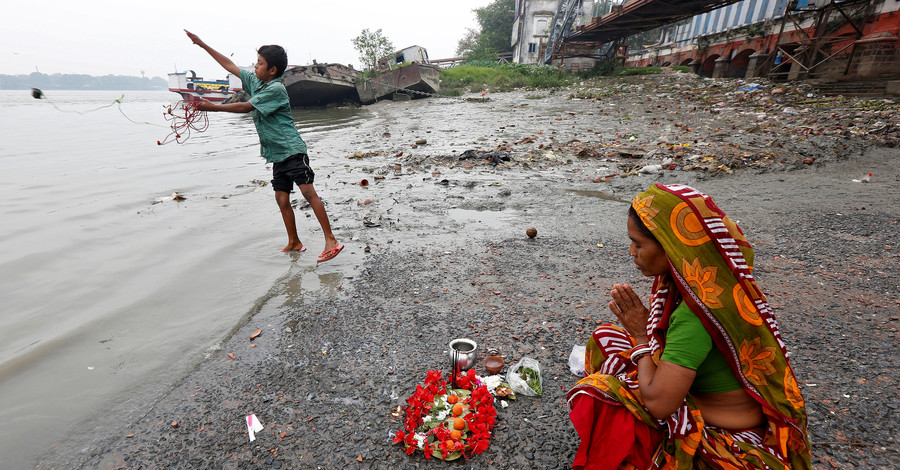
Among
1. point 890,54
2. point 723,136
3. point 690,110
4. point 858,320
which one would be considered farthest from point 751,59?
point 858,320

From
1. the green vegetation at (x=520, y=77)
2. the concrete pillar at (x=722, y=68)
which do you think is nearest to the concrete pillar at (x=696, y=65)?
the green vegetation at (x=520, y=77)

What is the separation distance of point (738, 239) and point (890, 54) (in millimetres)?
13522

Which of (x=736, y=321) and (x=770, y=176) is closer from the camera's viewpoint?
(x=736, y=321)

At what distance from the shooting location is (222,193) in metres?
6.33

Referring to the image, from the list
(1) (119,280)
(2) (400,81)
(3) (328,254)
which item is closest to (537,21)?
(2) (400,81)

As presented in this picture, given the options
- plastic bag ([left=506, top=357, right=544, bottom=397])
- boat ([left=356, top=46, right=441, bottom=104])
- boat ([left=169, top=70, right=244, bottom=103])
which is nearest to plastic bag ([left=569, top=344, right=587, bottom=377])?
plastic bag ([left=506, top=357, right=544, bottom=397])

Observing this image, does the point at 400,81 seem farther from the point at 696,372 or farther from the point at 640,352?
the point at 696,372

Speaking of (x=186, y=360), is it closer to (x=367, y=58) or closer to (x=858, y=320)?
(x=858, y=320)

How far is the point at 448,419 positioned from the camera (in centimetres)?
181

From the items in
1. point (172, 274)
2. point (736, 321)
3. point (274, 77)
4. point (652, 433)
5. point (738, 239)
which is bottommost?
point (172, 274)

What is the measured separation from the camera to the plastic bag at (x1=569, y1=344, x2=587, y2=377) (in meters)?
2.14

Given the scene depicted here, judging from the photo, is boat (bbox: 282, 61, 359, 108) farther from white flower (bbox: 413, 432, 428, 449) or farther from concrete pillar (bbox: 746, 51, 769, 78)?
white flower (bbox: 413, 432, 428, 449)

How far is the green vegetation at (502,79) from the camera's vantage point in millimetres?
21906

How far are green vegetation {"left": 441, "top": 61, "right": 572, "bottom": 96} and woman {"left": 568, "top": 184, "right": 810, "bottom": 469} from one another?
21497 millimetres
